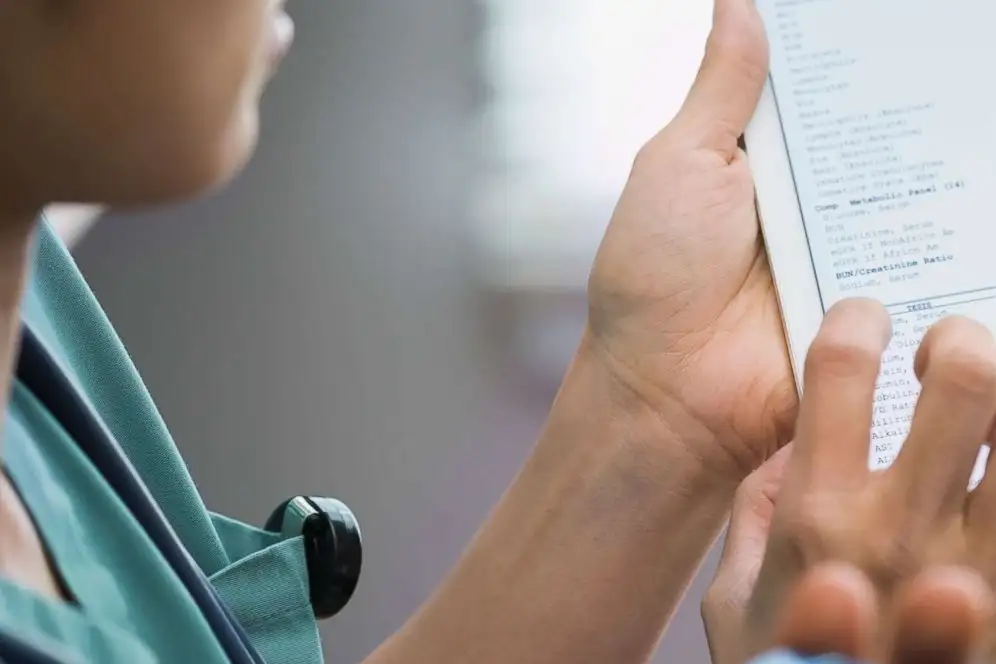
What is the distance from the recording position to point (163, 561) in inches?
14.3

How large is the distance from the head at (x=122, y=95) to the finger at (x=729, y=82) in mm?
245

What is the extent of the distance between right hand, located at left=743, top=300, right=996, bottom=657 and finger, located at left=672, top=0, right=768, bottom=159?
17cm

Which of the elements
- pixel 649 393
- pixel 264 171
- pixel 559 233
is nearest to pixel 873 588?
pixel 649 393

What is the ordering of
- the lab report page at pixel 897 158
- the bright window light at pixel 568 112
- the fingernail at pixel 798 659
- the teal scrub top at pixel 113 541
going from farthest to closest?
the bright window light at pixel 568 112 → the lab report page at pixel 897 158 → the teal scrub top at pixel 113 541 → the fingernail at pixel 798 659

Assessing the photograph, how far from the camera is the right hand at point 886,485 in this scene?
0.30 metres

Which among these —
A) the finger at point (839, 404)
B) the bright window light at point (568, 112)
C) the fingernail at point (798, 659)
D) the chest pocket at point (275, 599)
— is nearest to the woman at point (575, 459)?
the chest pocket at point (275, 599)

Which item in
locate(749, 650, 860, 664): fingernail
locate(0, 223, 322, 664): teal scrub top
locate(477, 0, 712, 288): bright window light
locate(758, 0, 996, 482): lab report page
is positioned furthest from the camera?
locate(477, 0, 712, 288): bright window light

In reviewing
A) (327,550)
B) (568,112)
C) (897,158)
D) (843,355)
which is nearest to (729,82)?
(897,158)

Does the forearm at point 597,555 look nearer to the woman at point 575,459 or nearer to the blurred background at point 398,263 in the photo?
the woman at point 575,459

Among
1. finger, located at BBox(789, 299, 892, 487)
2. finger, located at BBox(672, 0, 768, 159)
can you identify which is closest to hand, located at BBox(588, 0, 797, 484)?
finger, located at BBox(672, 0, 768, 159)

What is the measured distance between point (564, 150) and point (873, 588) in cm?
69

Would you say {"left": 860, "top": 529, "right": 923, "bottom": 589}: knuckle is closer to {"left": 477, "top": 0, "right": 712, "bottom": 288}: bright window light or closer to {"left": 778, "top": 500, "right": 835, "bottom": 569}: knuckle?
{"left": 778, "top": 500, "right": 835, "bottom": 569}: knuckle

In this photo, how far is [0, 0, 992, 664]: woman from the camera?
1.19 ft

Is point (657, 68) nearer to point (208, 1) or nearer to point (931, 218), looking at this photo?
point (931, 218)
